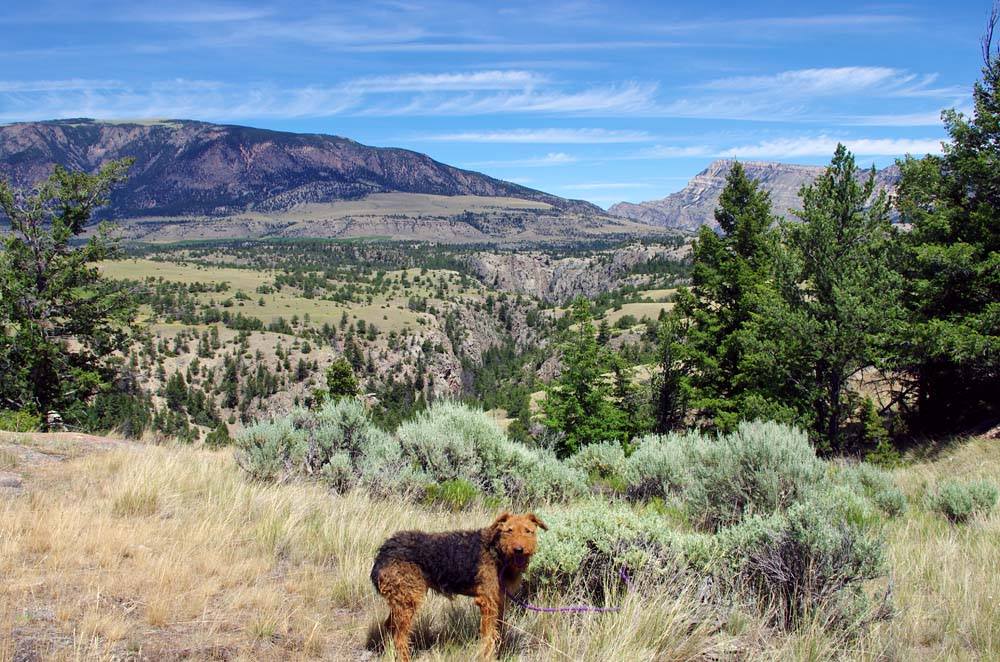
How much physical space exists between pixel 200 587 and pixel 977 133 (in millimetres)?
22460

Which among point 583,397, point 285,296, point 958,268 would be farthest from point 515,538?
point 285,296

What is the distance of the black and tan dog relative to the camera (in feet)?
11.3

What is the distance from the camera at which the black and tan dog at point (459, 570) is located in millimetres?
3455

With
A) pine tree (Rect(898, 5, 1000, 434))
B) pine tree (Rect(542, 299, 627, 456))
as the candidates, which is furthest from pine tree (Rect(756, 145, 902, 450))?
pine tree (Rect(542, 299, 627, 456))

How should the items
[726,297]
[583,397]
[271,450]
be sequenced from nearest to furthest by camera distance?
[271,450] → [726,297] → [583,397]

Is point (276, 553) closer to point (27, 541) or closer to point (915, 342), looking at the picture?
point (27, 541)

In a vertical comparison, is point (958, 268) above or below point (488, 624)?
above

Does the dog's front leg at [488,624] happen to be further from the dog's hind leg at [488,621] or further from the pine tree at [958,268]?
the pine tree at [958,268]

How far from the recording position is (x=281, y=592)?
4.32 m

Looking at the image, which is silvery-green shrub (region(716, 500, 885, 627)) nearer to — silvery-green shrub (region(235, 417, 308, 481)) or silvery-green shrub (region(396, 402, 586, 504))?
silvery-green shrub (region(396, 402, 586, 504))

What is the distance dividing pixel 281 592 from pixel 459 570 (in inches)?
65.9

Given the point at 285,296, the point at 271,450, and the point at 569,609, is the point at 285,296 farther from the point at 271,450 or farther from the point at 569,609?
the point at 569,609

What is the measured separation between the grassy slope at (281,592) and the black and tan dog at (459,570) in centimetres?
31

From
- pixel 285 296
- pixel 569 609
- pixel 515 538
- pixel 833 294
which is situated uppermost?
pixel 833 294
